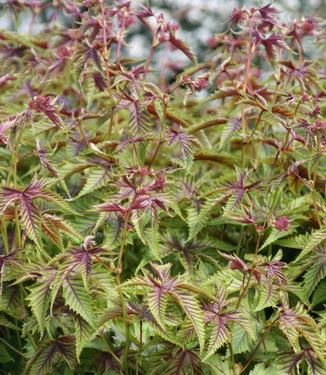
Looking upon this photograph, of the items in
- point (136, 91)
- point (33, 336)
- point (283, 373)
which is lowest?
point (33, 336)

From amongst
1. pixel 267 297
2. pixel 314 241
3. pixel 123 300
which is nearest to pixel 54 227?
pixel 123 300

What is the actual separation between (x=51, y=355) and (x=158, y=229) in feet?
1.78

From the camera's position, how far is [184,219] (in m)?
2.22

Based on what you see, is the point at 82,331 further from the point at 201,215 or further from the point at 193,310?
the point at 201,215

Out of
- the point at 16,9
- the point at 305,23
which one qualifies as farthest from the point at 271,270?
the point at 16,9

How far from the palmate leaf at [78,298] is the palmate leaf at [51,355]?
7.1 inches

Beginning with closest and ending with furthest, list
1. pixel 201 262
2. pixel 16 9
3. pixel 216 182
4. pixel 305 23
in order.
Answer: pixel 201 262, pixel 216 182, pixel 305 23, pixel 16 9

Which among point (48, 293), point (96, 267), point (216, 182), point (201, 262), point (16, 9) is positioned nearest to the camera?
point (48, 293)

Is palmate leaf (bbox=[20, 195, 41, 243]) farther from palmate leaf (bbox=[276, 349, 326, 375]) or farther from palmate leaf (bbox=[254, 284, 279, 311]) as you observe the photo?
palmate leaf (bbox=[276, 349, 326, 375])

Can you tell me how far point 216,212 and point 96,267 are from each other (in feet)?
1.54

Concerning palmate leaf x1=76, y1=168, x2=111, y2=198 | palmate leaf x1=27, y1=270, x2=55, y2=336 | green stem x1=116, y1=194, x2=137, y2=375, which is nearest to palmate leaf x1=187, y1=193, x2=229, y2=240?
palmate leaf x1=76, y1=168, x2=111, y2=198

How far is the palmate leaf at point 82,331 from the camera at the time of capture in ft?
5.92

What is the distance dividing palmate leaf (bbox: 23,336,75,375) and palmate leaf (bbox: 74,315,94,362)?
118 mm

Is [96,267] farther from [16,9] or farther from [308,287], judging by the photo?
[16,9]
